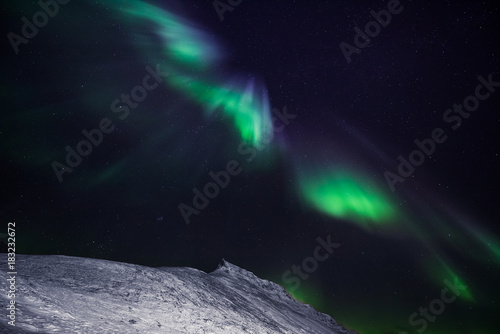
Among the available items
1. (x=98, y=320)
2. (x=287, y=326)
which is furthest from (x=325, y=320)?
(x=98, y=320)

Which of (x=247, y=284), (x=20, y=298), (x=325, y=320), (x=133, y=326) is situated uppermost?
(x=20, y=298)

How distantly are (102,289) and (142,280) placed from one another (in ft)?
3.81

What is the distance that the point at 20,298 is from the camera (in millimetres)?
4863

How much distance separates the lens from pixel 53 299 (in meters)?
5.23

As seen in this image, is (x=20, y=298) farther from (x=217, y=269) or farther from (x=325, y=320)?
(x=325, y=320)

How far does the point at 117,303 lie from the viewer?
6.10 metres

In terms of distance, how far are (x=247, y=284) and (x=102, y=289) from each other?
7992mm

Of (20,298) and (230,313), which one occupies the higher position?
(20,298)

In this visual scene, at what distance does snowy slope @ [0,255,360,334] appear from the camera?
4727 mm

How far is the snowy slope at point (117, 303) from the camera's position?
15.5 feet

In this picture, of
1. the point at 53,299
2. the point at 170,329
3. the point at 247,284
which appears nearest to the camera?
the point at 53,299

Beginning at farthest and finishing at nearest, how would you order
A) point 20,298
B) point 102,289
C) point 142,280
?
point 142,280 < point 102,289 < point 20,298

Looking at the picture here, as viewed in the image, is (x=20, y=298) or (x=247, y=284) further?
(x=247, y=284)

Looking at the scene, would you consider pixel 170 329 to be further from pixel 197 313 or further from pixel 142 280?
pixel 142 280
